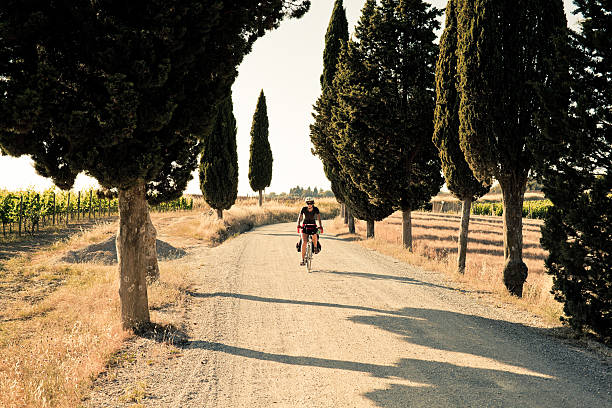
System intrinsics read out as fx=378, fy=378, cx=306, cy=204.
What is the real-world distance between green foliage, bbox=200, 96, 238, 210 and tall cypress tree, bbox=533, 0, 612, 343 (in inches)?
955

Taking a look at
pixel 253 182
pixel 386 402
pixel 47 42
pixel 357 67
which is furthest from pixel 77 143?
pixel 253 182

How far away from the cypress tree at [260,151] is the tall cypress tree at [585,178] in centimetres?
3982

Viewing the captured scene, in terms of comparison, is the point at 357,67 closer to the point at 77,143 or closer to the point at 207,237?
the point at 207,237

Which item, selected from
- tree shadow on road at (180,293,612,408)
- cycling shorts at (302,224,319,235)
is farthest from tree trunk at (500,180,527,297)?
cycling shorts at (302,224,319,235)

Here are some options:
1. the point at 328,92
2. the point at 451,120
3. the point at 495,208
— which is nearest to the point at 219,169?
the point at 328,92

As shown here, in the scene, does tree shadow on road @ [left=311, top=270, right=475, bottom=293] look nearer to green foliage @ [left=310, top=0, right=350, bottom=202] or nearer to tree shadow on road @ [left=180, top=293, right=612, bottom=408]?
tree shadow on road @ [left=180, top=293, right=612, bottom=408]

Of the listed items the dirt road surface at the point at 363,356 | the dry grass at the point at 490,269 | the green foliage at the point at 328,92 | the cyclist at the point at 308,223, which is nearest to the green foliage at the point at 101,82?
the dirt road surface at the point at 363,356

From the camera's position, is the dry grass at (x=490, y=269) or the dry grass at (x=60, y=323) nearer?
A: the dry grass at (x=60, y=323)

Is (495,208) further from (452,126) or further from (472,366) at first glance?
(472,366)

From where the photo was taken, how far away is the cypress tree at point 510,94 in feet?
32.7

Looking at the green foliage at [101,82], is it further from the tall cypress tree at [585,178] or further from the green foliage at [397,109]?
the green foliage at [397,109]

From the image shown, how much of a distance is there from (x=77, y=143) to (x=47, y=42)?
4.80ft

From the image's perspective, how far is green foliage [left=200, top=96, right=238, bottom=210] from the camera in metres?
28.6

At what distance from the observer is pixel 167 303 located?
8.76 meters
